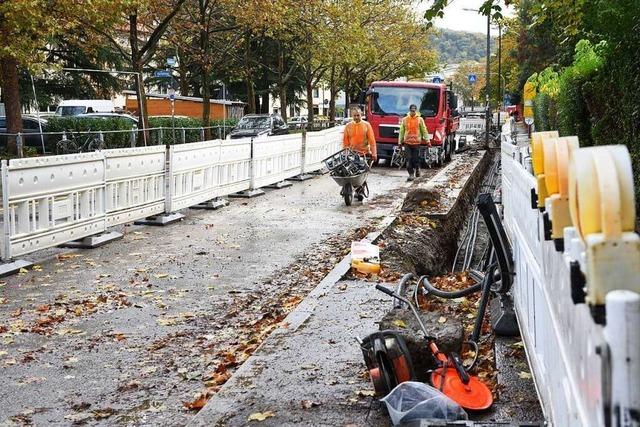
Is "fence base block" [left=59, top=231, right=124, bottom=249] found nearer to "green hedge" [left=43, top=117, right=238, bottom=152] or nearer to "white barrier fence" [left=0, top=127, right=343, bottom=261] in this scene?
"white barrier fence" [left=0, top=127, right=343, bottom=261]

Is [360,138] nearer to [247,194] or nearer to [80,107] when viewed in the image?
[247,194]

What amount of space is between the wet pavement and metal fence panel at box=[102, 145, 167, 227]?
39 centimetres

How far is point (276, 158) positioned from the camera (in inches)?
846

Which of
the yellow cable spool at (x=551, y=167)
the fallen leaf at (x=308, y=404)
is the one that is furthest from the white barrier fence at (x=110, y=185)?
the yellow cable spool at (x=551, y=167)

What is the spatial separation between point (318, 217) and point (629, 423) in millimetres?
13833

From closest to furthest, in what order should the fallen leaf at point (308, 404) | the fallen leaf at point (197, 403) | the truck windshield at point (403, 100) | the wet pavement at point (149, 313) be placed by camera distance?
the fallen leaf at point (308, 404), the fallen leaf at point (197, 403), the wet pavement at point (149, 313), the truck windshield at point (403, 100)

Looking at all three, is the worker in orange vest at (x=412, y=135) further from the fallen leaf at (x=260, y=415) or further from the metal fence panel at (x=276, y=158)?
the fallen leaf at (x=260, y=415)

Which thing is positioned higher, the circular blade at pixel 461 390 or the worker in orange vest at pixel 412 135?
the worker in orange vest at pixel 412 135

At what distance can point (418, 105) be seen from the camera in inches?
1228

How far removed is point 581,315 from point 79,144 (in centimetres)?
3034

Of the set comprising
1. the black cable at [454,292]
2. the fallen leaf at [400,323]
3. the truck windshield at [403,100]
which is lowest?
the fallen leaf at [400,323]

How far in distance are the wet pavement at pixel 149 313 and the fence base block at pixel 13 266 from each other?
13cm

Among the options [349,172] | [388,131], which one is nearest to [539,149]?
[349,172]

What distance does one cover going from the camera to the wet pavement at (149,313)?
234 inches
